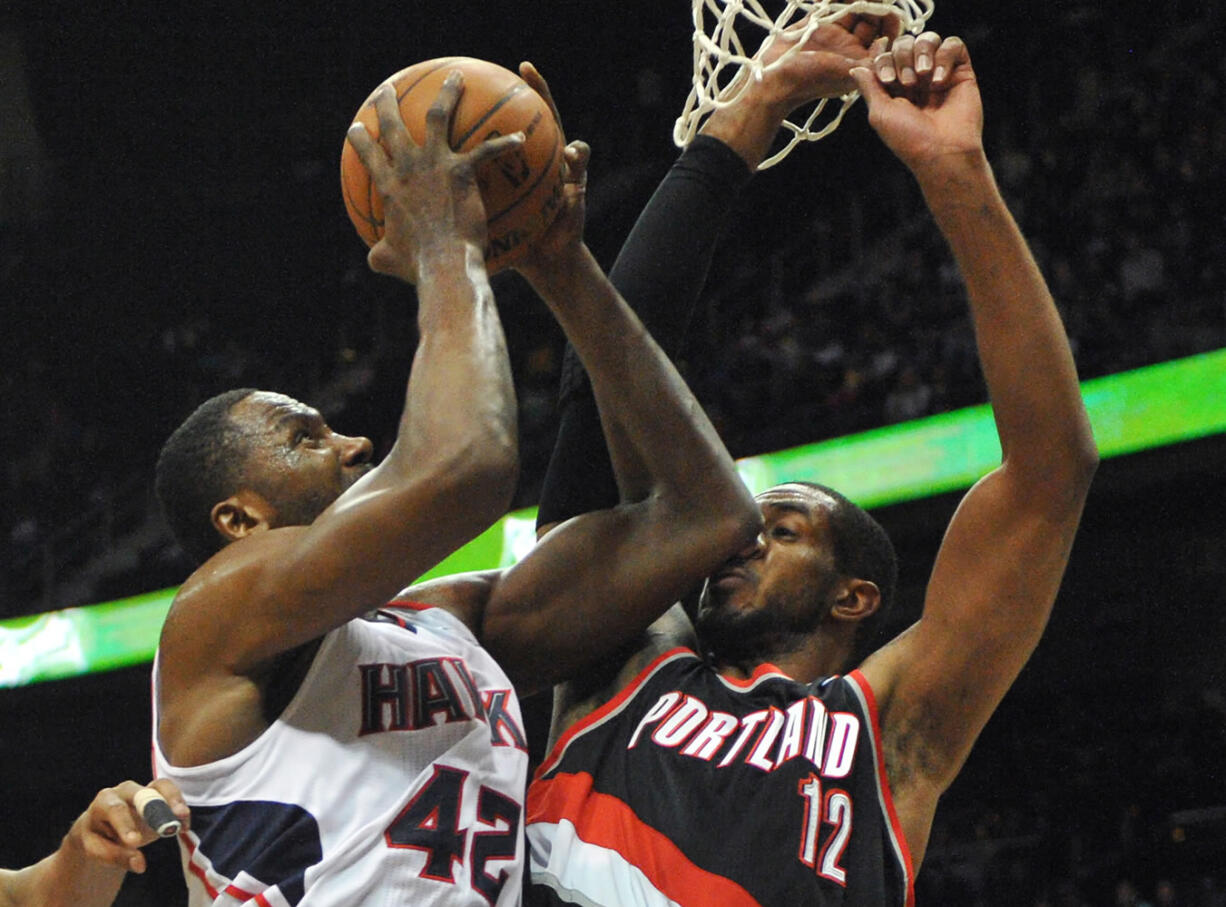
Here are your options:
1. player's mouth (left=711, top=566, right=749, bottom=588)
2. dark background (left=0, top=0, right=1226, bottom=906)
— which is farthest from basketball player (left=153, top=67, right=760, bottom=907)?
dark background (left=0, top=0, right=1226, bottom=906)

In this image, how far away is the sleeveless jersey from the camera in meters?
2.03

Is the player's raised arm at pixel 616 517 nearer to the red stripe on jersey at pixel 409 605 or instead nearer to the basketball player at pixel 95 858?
the red stripe on jersey at pixel 409 605

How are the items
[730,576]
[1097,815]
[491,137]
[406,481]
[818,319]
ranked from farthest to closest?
[818,319] → [1097,815] → [730,576] → [491,137] → [406,481]

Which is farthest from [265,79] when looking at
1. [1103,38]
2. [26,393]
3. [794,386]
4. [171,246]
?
[1103,38]

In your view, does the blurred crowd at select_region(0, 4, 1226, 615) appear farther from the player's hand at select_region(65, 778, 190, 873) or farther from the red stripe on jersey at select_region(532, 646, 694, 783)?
the player's hand at select_region(65, 778, 190, 873)

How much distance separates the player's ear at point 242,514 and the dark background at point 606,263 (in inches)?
255

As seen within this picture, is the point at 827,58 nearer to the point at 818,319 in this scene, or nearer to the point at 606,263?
the point at 818,319

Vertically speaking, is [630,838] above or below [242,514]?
below

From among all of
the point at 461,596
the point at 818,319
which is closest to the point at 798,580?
the point at 461,596

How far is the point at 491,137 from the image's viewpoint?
1.99 m

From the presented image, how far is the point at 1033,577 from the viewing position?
2.17 m

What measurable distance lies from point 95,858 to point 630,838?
2.30ft

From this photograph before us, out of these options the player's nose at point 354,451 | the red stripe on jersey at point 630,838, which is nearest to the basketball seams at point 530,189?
the player's nose at point 354,451

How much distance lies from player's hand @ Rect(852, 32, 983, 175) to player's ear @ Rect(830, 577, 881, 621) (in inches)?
28.1
